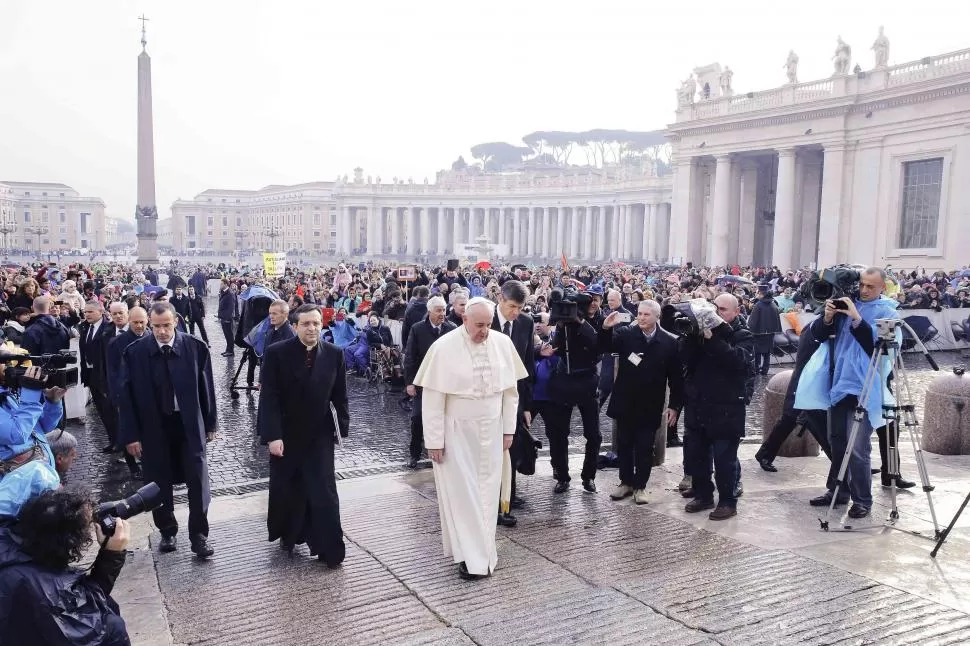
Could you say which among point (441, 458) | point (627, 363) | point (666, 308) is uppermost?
Answer: point (666, 308)

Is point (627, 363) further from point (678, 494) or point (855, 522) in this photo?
point (855, 522)

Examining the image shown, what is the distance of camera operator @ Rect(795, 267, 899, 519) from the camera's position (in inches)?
236

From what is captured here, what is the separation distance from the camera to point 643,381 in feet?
21.3

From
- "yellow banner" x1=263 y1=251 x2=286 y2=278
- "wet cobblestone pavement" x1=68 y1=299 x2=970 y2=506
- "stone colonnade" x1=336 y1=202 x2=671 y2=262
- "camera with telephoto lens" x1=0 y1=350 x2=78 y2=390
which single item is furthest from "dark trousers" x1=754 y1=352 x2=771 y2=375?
"stone colonnade" x1=336 y1=202 x2=671 y2=262

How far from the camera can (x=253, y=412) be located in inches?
428

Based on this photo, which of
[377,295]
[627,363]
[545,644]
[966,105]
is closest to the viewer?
[545,644]

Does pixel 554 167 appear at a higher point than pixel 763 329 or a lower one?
higher

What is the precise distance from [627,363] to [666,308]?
0.77m

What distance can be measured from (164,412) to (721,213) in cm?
3836

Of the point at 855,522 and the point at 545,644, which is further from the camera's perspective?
the point at 855,522

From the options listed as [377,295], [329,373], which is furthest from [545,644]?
[377,295]

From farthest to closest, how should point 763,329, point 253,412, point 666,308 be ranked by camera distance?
point 763,329 → point 253,412 → point 666,308

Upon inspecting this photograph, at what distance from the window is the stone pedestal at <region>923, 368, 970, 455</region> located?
90.1ft

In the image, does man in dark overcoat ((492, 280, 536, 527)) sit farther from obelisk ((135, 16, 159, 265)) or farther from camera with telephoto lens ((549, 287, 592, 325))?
obelisk ((135, 16, 159, 265))
